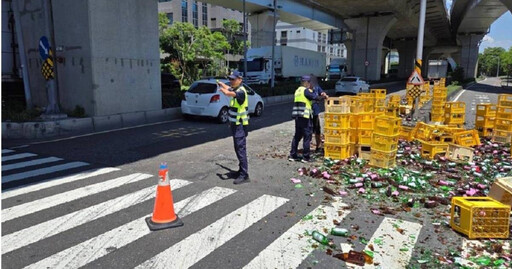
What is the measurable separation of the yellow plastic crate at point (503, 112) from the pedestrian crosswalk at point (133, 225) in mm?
7465

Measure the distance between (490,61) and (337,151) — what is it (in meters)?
147

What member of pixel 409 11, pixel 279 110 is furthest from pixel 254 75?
pixel 409 11

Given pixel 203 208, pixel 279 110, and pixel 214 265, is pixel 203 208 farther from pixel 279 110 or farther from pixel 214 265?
pixel 279 110

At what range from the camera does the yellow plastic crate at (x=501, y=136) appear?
1007 centimetres

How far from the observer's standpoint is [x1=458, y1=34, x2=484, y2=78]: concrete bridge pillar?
5351 cm

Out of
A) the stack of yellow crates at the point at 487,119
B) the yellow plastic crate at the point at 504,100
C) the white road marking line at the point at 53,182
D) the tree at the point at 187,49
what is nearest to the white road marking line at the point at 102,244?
the white road marking line at the point at 53,182

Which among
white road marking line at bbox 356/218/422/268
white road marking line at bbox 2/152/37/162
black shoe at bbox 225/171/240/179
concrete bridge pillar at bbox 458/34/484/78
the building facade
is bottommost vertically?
white road marking line at bbox 356/218/422/268

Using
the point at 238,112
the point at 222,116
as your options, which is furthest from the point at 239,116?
the point at 222,116

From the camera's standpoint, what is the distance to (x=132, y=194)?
591cm

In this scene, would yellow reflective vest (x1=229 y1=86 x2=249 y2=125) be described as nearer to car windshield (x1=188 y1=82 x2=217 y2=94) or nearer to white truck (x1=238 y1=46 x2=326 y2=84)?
car windshield (x1=188 y1=82 x2=217 y2=94)

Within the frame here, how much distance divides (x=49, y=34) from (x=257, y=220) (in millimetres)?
11000

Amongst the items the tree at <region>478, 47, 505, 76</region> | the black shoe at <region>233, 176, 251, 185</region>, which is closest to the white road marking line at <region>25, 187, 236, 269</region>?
the black shoe at <region>233, 176, 251, 185</region>

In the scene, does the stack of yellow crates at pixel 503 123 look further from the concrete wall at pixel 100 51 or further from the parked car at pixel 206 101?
the concrete wall at pixel 100 51

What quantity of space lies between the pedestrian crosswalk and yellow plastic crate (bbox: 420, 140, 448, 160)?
3963 mm
